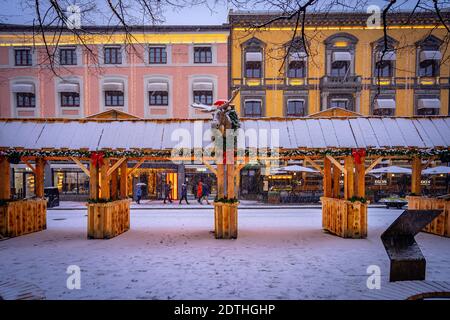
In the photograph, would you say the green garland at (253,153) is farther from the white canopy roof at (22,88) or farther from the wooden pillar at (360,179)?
the white canopy roof at (22,88)

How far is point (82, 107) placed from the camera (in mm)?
21891

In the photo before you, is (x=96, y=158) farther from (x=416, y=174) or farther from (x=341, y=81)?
(x=341, y=81)

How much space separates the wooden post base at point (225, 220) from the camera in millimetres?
9455

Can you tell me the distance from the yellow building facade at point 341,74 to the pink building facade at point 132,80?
1887 mm

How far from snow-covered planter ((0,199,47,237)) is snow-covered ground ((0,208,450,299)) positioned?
0.46m

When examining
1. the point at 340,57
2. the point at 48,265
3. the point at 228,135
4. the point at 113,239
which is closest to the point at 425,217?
the point at 228,135

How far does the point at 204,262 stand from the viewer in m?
7.05

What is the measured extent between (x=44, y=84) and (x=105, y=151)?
16484mm

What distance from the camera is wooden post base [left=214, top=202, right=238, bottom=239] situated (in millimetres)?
9455

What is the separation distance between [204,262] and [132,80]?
60.1 ft

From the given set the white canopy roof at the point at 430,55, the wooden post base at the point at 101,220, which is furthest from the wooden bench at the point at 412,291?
the white canopy roof at the point at 430,55

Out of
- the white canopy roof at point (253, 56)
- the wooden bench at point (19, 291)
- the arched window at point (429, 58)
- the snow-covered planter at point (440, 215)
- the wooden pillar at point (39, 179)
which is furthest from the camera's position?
the white canopy roof at point (253, 56)

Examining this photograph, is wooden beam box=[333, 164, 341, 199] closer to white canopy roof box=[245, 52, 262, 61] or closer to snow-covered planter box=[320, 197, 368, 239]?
snow-covered planter box=[320, 197, 368, 239]

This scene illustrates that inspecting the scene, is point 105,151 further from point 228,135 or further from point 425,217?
point 425,217
